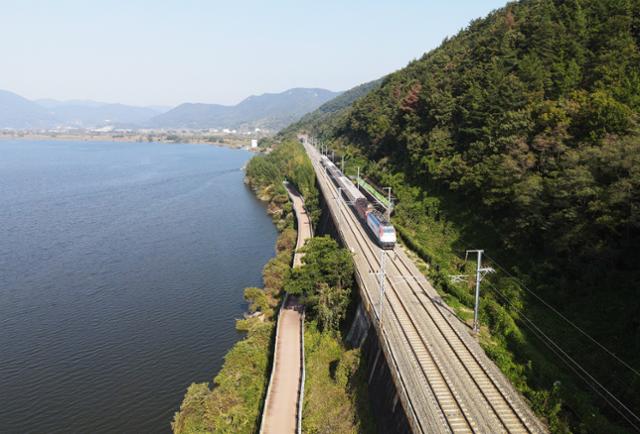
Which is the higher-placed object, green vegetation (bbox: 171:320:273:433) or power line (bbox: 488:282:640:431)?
power line (bbox: 488:282:640:431)

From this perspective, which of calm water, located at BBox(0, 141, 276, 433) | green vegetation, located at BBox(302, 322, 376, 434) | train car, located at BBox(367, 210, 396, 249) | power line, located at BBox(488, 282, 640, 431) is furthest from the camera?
train car, located at BBox(367, 210, 396, 249)

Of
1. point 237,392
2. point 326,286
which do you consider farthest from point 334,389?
point 326,286

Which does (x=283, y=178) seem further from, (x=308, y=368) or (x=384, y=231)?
(x=308, y=368)

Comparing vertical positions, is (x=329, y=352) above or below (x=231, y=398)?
above

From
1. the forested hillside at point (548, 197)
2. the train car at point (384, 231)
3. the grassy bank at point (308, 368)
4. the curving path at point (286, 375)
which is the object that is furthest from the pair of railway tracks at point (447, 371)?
the train car at point (384, 231)

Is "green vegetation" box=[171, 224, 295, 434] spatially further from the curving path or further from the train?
the train

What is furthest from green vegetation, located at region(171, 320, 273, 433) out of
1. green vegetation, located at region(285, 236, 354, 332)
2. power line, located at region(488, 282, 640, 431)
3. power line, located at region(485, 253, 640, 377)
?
power line, located at region(485, 253, 640, 377)
